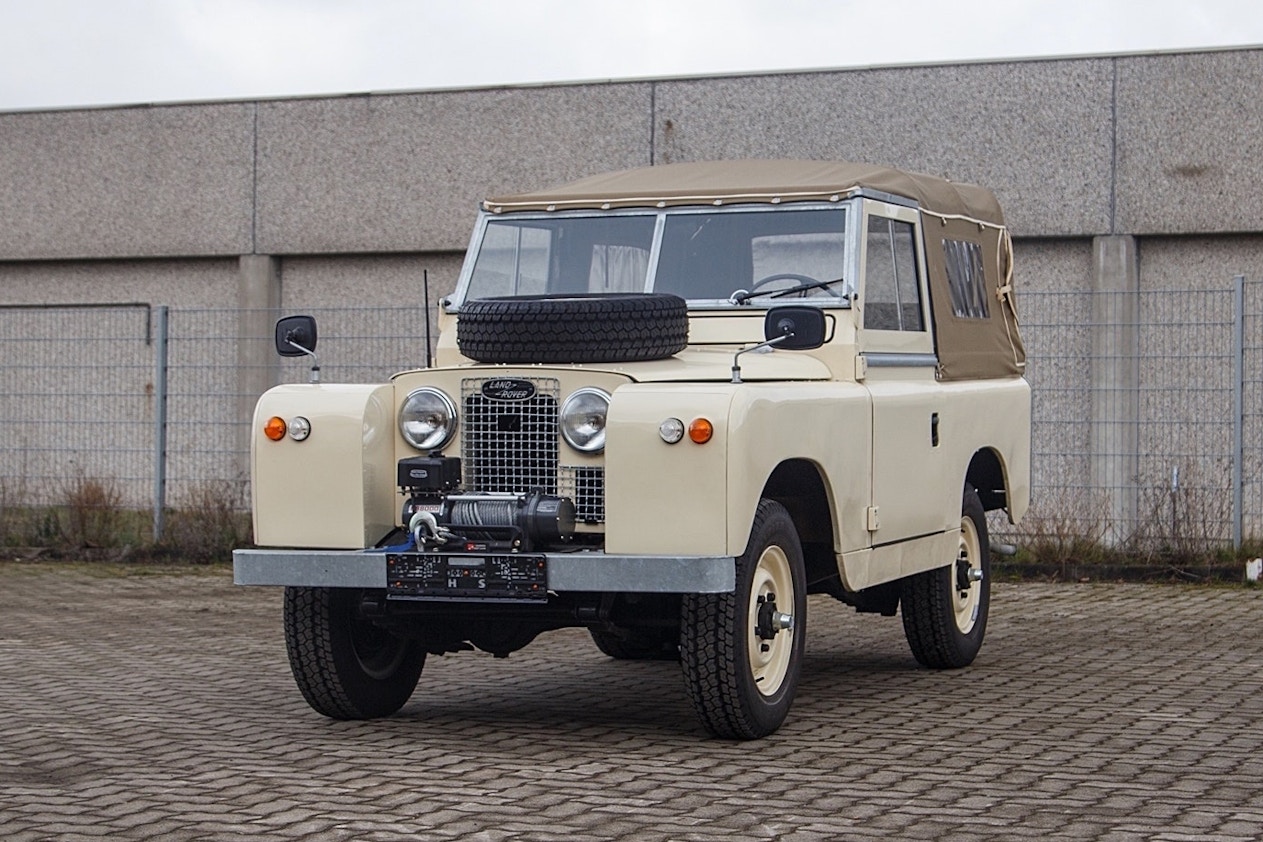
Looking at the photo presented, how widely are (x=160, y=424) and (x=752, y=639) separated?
980cm

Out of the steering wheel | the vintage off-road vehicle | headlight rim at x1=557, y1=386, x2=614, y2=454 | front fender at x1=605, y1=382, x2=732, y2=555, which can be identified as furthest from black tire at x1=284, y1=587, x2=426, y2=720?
the steering wheel

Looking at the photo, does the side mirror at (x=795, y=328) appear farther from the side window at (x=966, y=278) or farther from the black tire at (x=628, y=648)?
the black tire at (x=628, y=648)

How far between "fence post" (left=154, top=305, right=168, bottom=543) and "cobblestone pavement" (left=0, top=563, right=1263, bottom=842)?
4.62 metres

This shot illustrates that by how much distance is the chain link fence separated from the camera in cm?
1452

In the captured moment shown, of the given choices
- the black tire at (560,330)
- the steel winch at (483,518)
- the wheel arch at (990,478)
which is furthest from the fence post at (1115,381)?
the steel winch at (483,518)

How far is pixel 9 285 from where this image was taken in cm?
2019

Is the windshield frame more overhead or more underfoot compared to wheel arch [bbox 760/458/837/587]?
more overhead

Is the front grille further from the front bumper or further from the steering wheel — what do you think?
the steering wheel

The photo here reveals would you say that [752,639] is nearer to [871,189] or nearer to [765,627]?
[765,627]

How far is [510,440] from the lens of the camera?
23.6ft

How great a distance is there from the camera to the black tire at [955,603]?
919cm

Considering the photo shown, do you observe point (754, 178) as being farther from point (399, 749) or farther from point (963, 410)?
point (399, 749)

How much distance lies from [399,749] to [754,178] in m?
3.26

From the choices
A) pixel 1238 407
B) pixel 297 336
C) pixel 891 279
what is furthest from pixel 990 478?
pixel 1238 407
